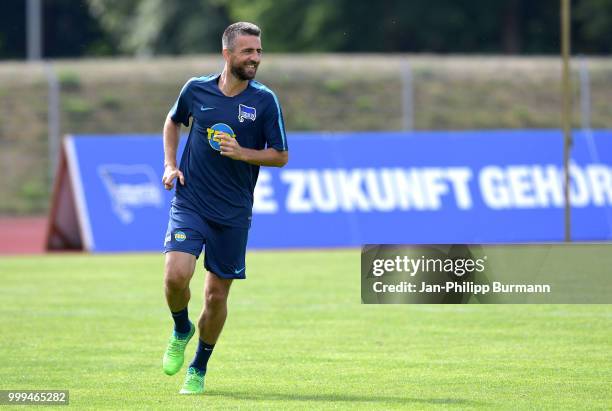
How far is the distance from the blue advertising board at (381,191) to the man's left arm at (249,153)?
465 inches

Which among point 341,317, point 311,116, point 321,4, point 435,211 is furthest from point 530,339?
point 321,4

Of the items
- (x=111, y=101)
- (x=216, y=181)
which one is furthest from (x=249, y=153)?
(x=111, y=101)

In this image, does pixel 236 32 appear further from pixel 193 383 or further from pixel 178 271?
pixel 193 383

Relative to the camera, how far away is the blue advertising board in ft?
66.5

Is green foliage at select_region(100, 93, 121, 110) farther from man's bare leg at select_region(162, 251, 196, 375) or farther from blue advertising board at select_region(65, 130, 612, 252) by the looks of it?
man's bare leg at select_region(162, 251, 196, 375)

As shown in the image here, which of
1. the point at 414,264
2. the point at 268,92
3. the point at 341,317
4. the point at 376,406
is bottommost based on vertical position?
the point at 341,317

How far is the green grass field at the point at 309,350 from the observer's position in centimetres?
830

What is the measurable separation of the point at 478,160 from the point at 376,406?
44.7 feet

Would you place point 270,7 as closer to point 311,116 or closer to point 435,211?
point 311,116

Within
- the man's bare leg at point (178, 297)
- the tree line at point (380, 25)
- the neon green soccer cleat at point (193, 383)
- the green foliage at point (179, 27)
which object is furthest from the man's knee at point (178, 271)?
the green foliage at point (179, 27)

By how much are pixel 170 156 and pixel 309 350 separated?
7.98 feet

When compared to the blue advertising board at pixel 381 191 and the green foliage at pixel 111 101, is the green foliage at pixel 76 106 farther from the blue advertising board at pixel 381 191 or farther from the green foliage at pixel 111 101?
the blue advertising board at pixel 381 191

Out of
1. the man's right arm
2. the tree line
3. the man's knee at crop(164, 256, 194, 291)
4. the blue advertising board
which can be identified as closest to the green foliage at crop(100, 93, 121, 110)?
the blue advertising board

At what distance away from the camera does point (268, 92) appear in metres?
8.64
